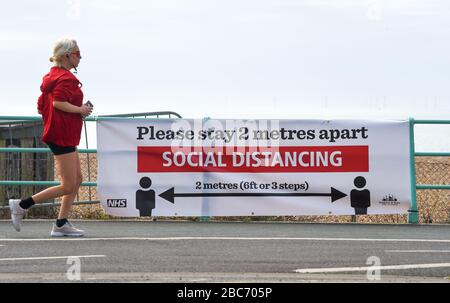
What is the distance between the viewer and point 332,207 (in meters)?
13.6

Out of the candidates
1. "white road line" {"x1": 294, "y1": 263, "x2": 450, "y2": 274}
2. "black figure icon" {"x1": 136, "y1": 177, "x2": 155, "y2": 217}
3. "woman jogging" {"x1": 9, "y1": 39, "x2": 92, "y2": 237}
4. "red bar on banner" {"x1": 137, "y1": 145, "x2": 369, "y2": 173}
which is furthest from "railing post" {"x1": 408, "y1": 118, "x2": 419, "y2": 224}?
"woman jogging" {"x1": 9, "y1": 39, "x2": 92, "y2": 237}

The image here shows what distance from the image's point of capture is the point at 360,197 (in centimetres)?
1366

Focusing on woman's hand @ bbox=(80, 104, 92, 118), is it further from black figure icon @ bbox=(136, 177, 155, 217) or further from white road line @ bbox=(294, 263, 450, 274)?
white road line @ bbox=(294, 263, 450, 274)

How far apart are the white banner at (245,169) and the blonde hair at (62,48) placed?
9.24ft

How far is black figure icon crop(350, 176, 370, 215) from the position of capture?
13.6 meters

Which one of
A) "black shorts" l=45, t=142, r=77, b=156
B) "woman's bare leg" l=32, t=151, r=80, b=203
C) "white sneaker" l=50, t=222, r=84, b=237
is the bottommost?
"white sneaker" l=50, t=222, r=84, b=237

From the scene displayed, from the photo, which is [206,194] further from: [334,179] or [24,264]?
[24,264]

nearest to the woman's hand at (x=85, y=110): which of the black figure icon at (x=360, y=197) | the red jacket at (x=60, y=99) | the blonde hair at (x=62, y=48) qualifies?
the red jacket at (x=60, y=99)

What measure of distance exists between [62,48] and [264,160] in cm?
364

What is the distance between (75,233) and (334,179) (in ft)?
12.0

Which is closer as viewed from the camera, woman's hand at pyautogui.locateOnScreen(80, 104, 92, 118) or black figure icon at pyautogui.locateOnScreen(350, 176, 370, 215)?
woman's hand at pyautogui.locateOnScreen(80, 104, 92, 118)

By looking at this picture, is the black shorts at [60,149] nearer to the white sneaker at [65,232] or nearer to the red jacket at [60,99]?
the red jacket at [60,99]

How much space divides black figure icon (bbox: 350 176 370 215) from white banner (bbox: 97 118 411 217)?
0.01 metres
